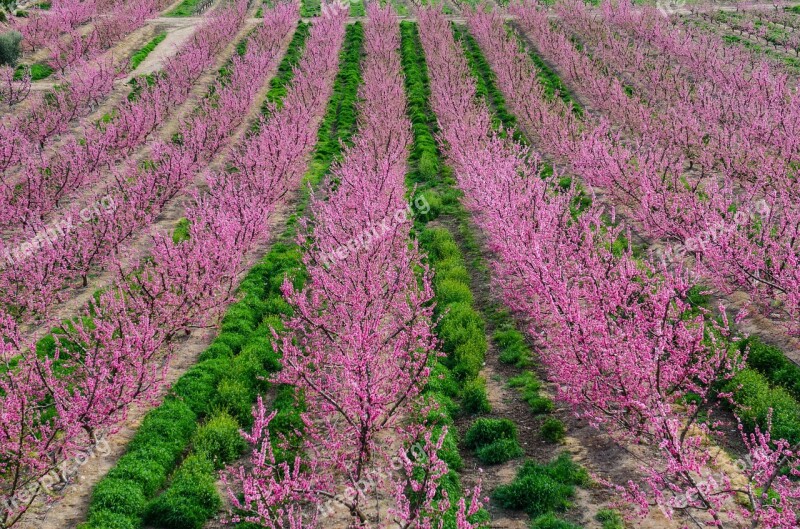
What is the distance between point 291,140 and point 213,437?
11735mm

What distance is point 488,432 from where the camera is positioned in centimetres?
1006

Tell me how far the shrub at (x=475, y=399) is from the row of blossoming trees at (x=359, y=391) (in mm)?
906

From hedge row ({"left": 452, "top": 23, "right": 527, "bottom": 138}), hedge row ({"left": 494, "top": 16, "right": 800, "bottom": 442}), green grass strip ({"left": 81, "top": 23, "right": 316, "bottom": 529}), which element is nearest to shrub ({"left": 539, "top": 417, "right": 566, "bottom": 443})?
hedge row ({"left": 494, "top": 16, "right": 800, "bottom": 442})

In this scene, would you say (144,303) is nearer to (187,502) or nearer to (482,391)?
(187,502)

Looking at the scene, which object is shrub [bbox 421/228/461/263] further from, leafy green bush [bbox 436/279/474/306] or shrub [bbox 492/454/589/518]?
shrub [bbox 492/454/589/518]

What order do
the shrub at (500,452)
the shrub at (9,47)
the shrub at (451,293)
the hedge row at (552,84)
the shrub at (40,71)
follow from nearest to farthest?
1. the shrub at (500,452)
2. the shrub at (451,293)
3. the hedge row at (552,84)
4. the shrub at (9,47)
5. the shrub at (40,71)

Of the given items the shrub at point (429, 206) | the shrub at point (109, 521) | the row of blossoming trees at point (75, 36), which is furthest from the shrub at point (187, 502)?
the row of blossoming trees at point (75, 36)

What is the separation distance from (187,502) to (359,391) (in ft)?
10.0

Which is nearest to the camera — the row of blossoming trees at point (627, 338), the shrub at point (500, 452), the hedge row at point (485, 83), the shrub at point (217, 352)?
the row of blossoming trees at point (627, 338)

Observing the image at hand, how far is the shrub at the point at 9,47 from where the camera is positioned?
98.1 feet

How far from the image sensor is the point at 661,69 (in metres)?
29.2

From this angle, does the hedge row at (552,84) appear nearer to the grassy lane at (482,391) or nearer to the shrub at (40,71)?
the grassy lane at (482,391)

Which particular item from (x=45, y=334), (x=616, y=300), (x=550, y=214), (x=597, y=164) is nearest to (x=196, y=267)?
(x=45, y=334)

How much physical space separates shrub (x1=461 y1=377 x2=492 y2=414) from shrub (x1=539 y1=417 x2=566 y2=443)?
3.57 ft
